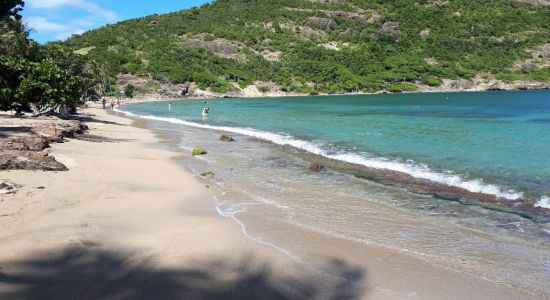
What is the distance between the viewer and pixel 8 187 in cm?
886

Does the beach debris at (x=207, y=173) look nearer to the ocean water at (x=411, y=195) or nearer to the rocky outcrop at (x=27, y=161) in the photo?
the ocean water at (x=411, y=195)

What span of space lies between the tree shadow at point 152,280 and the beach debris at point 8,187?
11.2 ft

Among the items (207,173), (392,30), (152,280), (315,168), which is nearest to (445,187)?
(315,168)

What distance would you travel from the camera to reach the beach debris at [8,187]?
8.66m

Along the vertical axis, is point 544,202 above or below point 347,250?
above

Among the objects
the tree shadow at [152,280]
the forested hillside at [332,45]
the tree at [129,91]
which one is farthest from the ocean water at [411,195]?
the forested hillside at [332,45]

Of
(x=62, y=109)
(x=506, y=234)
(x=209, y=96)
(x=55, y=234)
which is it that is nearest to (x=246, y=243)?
(x=55, y=234)

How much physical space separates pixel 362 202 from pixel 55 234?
23.4 ft

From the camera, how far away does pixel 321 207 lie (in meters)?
10.5

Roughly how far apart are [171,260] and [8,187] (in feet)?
15.9

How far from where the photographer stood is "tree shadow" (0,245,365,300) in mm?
5121

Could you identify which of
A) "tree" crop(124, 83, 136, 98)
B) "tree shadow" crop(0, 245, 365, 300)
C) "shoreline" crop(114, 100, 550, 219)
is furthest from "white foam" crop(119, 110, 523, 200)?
"tree" crop(124, 83, 136, 98)

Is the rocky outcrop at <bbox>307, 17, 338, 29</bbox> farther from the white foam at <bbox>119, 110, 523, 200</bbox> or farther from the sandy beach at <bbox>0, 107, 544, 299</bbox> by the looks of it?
the sandy beach at <bbox>0, 107, 544, 299</bbox>

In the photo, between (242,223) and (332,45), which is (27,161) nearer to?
(242,223)
